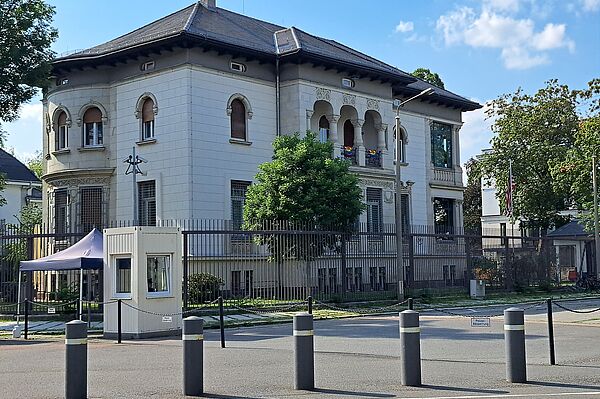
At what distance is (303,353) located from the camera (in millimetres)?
10547

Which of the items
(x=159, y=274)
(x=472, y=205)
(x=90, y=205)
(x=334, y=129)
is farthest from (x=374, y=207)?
(x=472, y=205)

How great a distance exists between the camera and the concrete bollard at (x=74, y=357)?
971 centimetres

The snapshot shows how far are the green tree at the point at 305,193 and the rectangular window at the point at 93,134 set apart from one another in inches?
364

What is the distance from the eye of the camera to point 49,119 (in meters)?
37.5

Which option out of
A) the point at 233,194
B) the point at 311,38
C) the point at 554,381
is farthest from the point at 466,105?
the point at 554,381

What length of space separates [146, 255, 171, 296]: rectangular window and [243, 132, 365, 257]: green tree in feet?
31.2

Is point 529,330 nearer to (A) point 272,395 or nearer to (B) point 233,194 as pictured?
(A) point 272,395

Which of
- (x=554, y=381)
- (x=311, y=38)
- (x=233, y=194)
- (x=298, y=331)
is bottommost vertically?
(x=554, y=381)

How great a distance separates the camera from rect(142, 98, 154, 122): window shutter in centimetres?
3447

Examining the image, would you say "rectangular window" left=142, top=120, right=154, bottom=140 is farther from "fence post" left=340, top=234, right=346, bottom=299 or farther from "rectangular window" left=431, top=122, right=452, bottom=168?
"rectangular window" left=431, top=122, right=452, bottom=168

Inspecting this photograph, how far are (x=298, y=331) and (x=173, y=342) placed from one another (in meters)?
8.13

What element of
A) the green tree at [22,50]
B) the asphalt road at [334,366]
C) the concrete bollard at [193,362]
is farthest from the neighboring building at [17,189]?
the concrete bollard at [193,362]

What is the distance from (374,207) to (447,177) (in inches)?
308

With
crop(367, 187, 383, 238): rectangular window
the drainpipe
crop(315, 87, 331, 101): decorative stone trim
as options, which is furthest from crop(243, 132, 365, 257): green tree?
crop(367, 187, 383, 238): rectangular window
